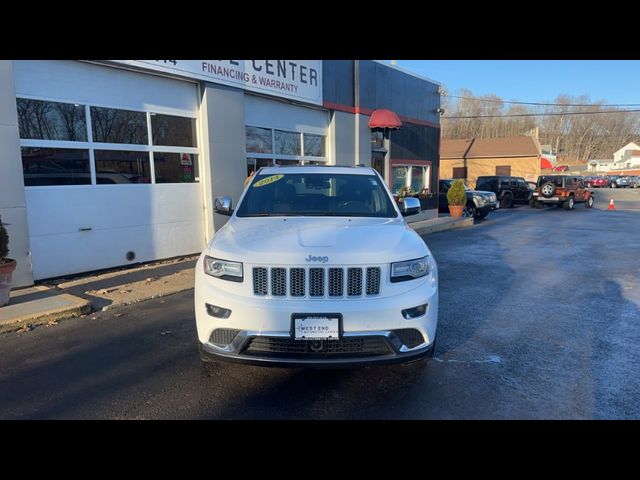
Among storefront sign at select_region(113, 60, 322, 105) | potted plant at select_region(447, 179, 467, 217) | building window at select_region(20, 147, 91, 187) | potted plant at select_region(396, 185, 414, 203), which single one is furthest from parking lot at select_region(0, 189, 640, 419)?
potted plant at select_region(447, 179, 467, 217)

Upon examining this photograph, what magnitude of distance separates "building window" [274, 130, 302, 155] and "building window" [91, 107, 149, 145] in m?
3.92

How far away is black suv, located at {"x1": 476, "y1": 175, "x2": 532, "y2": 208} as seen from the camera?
2531 centimetres

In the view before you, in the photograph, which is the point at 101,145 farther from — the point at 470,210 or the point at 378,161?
the point at 470,210

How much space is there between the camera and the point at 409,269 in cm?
327

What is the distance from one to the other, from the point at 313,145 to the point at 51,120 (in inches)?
283

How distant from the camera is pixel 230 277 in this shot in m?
3.24

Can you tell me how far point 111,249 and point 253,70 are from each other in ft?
17.4

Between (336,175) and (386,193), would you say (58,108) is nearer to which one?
(336,175)

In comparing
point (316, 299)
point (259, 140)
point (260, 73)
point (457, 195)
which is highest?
point (260, 73)

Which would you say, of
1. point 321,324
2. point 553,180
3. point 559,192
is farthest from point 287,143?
point 553,180

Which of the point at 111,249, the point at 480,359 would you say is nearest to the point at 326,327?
the point at 480,359

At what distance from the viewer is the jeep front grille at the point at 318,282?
3.09m

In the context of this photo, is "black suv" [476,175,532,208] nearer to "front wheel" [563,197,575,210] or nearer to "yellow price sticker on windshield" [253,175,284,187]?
"front wheel" [563,197,575,210]
